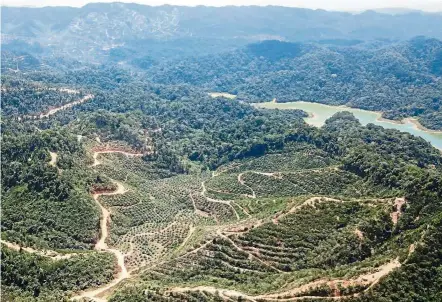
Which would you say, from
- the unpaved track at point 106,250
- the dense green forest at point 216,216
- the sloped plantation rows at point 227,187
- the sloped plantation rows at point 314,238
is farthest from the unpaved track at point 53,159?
the sloped plantation rows at point 314,238

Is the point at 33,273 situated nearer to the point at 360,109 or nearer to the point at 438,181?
the point at 438,181

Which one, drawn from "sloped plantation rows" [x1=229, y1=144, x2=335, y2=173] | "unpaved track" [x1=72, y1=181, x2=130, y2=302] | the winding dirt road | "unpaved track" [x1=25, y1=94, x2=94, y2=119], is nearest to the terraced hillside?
the winding dirt road

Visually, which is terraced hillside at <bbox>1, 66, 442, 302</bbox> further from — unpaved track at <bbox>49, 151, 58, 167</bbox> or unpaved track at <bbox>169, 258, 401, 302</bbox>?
unpaved track at <bbox>49, 151, 58, 167</bbox>

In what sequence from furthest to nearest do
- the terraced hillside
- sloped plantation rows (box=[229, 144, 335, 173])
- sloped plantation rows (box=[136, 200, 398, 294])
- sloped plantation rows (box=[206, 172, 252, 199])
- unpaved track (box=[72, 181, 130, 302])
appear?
sloped plantation rows (box=[229, 144, 335, 173]), sloped plantation rows (box=[206, 172, 252, 199]), unpaved track (box=[72, 181, 130, 302]), sloped plantation rows (box=[136, 200, 398, 294]), the terraced hillside

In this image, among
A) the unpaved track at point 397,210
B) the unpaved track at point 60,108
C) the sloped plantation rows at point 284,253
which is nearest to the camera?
the sloped plantation rows at point 284,253

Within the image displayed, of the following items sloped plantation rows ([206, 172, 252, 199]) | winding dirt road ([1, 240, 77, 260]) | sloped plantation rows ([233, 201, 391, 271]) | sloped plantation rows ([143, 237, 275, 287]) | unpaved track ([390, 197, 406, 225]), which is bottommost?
sloped plantation rows ([206, 172, 252, 199])

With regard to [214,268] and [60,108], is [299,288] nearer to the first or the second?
[214,268]

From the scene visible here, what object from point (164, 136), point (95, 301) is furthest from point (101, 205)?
point (164, 136)

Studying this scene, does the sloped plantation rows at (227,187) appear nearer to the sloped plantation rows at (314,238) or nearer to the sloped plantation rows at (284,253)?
the sloped plantation rows at (314,238)
